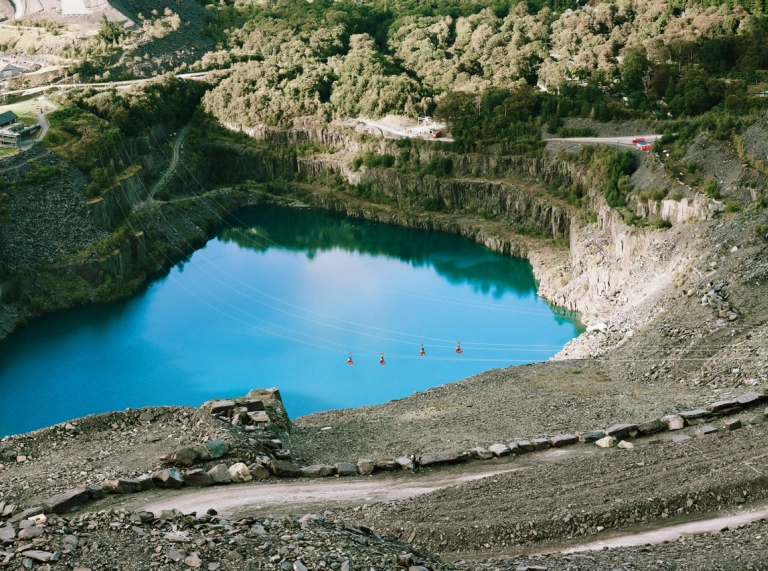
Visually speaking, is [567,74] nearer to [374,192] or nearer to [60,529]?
[374,192]

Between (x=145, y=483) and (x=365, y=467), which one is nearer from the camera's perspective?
(x=145, y=483)

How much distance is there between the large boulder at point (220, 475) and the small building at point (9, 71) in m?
70.4

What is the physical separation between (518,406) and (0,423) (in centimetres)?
2474

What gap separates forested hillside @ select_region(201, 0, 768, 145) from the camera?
239 feet

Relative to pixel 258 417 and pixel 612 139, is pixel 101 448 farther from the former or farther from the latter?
pixel 612 139

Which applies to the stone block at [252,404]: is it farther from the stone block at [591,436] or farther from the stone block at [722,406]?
the stone block at [722,406]

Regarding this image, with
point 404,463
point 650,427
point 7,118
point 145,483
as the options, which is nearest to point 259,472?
point 145,483

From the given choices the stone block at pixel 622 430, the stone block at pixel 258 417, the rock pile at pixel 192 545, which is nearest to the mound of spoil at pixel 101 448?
the stone block at pixel 258 417

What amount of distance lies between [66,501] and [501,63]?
2843 inches

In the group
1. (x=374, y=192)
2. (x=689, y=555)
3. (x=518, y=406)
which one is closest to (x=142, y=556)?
(x=689, y=555)

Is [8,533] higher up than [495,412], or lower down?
higher up

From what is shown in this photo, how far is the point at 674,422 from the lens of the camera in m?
26.5

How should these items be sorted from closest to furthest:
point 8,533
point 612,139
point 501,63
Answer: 1. point 8,533
2. point 612,139
3. point 501,63

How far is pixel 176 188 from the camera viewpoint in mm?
74938
